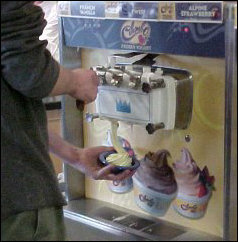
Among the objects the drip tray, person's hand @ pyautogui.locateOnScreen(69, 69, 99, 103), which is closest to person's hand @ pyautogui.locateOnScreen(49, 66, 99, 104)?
person's hand @ pyautogui.locateOnScreen(69, 69, 99, 103)

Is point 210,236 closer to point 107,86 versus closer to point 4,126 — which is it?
point 107,86

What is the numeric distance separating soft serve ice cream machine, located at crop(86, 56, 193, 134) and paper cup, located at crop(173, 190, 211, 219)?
0.15 metres

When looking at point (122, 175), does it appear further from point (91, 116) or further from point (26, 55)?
point (26, 55)

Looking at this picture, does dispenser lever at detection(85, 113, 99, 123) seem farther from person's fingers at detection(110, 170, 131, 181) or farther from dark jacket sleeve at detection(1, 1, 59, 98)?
dark jacket sleeve at detection(1, 1, 59, 98)

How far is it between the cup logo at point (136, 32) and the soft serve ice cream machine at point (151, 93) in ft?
0.18

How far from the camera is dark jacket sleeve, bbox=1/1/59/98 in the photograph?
3.01 ft

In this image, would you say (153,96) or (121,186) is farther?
(121,186)

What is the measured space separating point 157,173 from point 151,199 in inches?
2.5

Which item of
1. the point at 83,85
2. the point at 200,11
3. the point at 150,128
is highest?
the point at 200,11

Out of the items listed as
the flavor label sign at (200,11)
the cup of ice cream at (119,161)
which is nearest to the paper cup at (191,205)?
the cup of ice cream at (119,161)

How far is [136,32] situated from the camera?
1190 mm

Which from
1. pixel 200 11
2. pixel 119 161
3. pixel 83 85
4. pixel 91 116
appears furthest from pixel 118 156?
pixel 200 11

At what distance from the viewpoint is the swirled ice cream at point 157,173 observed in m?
1.27

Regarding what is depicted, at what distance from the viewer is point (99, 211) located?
1354mm
